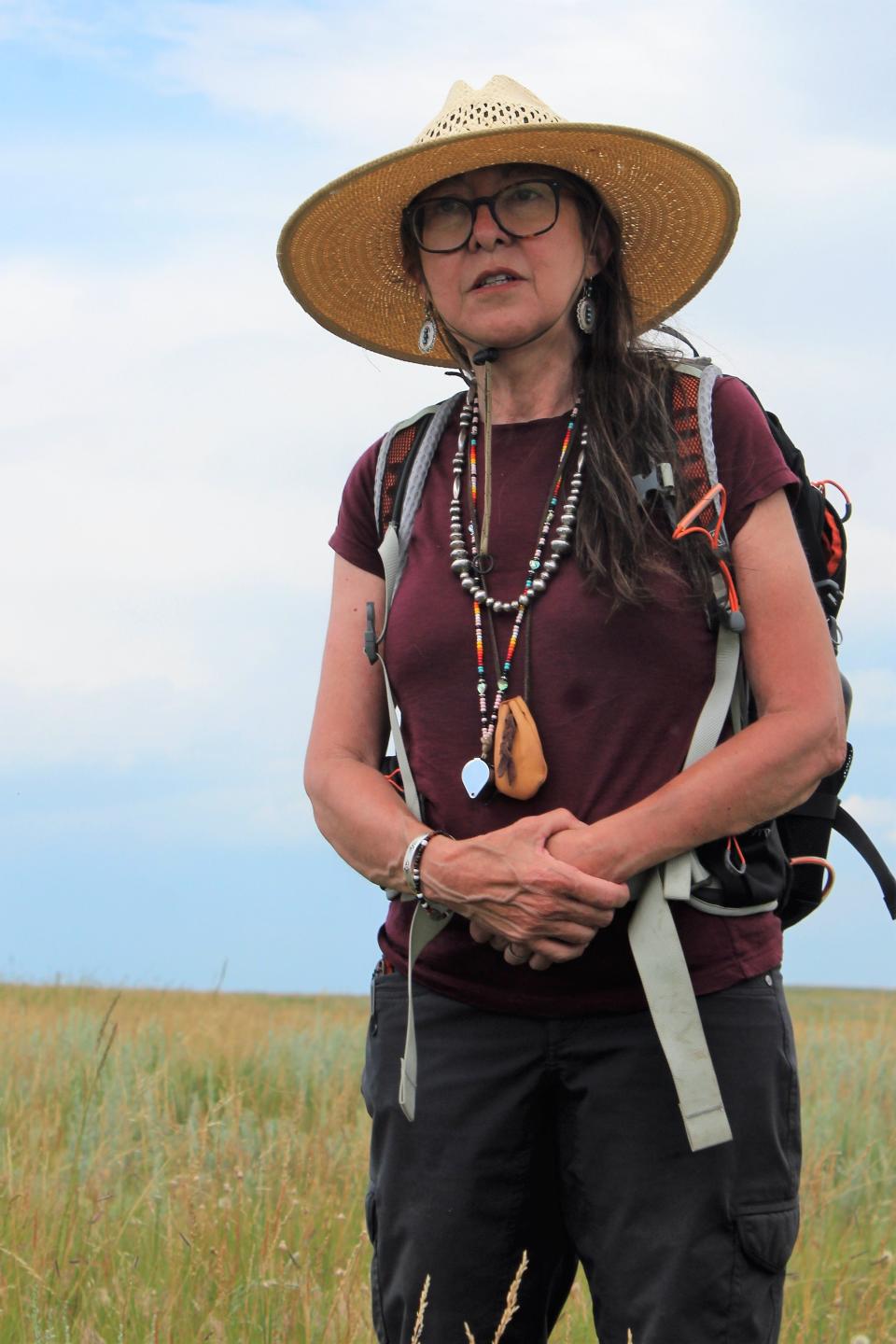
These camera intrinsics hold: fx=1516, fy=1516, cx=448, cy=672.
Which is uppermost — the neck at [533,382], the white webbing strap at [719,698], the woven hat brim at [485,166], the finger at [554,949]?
the woven hat brim at [485,166]

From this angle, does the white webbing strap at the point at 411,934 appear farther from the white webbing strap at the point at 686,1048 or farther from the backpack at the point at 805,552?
the white webbing strap at the point at 686,1048

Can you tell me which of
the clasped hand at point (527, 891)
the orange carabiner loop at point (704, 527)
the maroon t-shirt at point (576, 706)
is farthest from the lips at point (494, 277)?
the clasped hand at point (527, 891)

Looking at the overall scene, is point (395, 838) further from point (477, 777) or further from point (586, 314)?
point (586, 314)

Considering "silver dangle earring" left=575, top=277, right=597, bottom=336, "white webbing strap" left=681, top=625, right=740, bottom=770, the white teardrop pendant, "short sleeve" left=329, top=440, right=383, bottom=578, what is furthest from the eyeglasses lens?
the white teardrop pendant

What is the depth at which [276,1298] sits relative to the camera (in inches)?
150

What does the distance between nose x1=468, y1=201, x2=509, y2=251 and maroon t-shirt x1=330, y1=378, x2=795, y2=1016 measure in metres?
0.46

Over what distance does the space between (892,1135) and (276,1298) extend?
3.24m

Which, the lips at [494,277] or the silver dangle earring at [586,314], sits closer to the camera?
the lips at [494,277]

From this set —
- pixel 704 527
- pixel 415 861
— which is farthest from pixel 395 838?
pixel 704 527

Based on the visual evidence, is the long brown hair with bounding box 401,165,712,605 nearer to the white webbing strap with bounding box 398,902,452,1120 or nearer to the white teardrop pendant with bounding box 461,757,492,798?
the white teardrop pendant with bounding box 461,757,492,798

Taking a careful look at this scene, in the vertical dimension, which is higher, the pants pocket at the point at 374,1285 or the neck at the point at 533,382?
the neck at the point at 533,382

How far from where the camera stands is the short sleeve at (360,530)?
3.11 m

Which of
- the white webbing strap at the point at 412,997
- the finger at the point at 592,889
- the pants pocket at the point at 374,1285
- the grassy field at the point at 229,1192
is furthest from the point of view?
the grassy field at the point at 229,1192

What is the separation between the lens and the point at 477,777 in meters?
2.68
